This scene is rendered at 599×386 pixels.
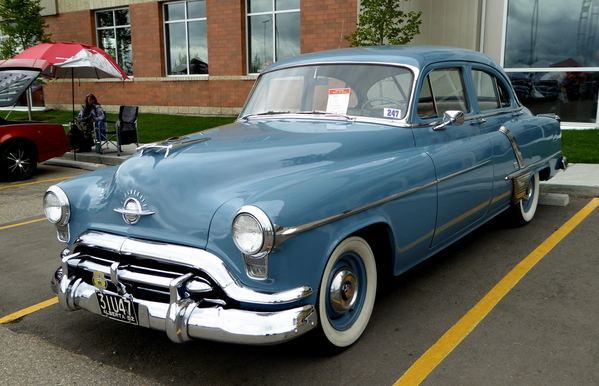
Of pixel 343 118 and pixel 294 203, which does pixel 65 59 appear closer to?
pixel 343 118

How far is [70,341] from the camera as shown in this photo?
3451 millimetres

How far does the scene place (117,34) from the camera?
19.8 meters

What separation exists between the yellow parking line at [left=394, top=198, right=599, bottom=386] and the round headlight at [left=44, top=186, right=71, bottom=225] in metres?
2.18

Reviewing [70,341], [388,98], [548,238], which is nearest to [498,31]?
[548,238]

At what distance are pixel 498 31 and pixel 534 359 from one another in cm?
1111

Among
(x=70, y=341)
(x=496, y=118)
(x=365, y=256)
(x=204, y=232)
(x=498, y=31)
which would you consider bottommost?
(x=70, y=341)

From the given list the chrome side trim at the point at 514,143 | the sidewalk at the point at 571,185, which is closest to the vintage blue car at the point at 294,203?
the chrome side trim at the point at 514,143

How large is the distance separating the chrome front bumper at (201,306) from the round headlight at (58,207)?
2.10 ft

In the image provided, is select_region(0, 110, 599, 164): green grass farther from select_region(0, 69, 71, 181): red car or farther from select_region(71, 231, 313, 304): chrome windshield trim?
select_region(71, 231, 313, 304): chrome windshield trim

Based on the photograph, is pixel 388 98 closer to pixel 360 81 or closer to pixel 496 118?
pixel 360 81

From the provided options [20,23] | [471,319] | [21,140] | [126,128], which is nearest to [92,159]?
[126,128]

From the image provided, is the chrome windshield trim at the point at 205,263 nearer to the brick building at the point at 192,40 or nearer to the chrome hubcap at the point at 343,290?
the chrome hubcap at the point at 343,290

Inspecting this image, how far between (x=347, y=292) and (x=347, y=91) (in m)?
1.62

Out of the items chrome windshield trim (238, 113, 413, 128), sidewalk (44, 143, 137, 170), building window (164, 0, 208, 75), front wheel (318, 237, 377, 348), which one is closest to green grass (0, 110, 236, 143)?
sidewalk (44, 143, 137, 170)
